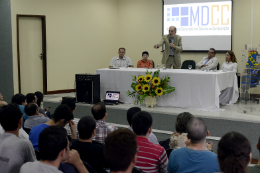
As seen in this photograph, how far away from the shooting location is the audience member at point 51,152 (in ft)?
4.81

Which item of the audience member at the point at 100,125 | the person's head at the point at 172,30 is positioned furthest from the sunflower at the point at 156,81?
the audience member at the point at 100,125

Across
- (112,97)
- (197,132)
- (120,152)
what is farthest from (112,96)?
(120,152)

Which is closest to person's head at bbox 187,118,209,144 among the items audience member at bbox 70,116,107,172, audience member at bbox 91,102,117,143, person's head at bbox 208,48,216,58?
audience member at bbox 70,116,107,172

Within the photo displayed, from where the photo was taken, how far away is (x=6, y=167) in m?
1.79

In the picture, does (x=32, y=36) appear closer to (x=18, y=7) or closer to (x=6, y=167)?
(x=18, y=7)

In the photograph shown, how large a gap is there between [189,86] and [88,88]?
1729 millimetres

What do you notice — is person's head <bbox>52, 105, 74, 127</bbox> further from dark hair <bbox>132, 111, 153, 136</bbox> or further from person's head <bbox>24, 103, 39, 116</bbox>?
dark hair <bbox>132, 111, 153, 136</bbox>

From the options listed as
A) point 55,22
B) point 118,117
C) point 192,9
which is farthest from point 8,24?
point 192,9

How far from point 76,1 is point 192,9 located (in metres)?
3.08

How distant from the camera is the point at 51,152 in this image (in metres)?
1.51

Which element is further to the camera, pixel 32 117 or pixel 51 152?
pixel 32 117

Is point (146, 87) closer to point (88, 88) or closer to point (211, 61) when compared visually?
point (88, 88)

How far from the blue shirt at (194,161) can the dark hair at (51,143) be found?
741mm

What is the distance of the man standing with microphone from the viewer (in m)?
5.99
